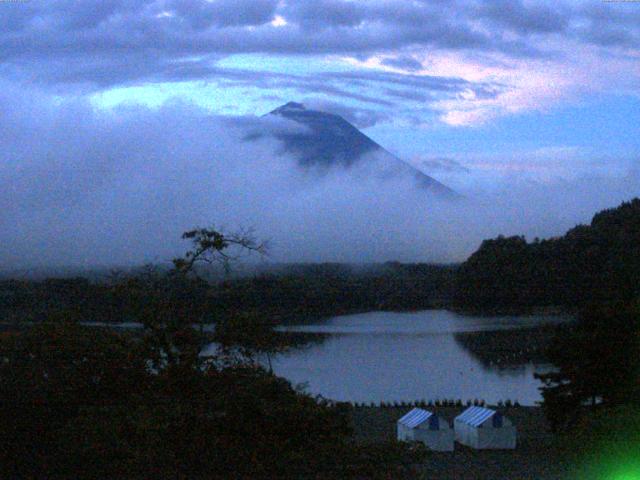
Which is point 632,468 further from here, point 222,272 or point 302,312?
point 302,312

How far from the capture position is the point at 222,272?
342 inches

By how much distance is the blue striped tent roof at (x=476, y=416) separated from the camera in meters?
12.9

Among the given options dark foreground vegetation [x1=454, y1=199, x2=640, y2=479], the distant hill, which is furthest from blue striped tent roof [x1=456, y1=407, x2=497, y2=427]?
the distant hill

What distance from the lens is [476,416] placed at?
13.2 m

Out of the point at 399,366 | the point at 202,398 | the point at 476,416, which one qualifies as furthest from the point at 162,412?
the point at 399,366

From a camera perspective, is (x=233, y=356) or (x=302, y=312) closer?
(x=233, y=356)

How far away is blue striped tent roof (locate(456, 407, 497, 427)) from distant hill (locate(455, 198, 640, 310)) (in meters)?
15.9

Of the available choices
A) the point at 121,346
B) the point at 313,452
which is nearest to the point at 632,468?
the point at 313,452

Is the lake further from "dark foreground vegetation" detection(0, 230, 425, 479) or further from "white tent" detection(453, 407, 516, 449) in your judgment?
"dark foreground vegetation" detection(0, 230, 425, 479)

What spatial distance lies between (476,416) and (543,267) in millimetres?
19688

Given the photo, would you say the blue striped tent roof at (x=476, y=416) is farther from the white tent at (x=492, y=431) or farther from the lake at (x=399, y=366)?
the lake at (x=399, y=366)

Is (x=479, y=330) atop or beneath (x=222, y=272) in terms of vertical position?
beneath

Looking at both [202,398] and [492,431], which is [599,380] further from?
[202,398]

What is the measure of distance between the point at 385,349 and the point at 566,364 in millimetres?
11651
